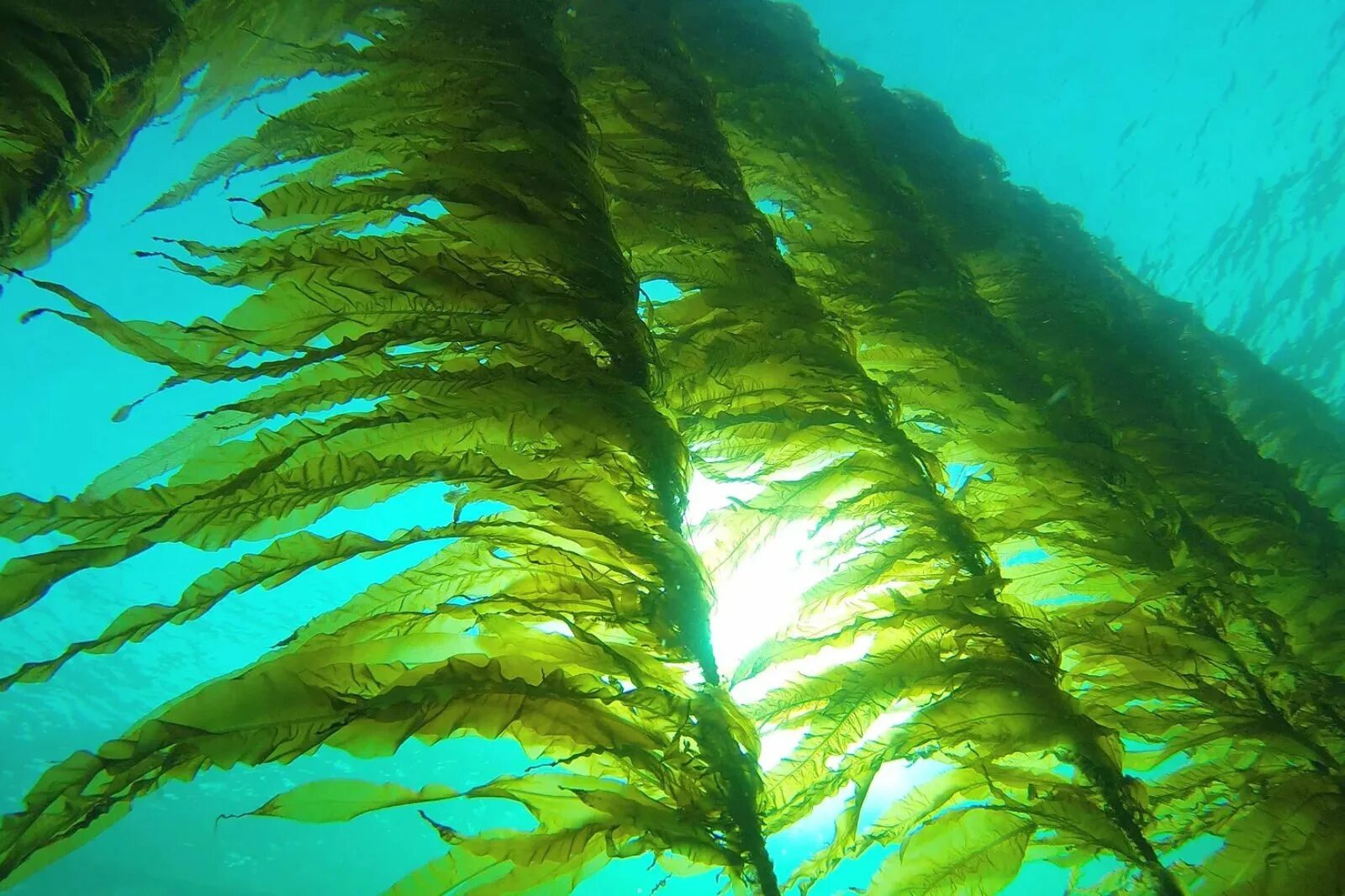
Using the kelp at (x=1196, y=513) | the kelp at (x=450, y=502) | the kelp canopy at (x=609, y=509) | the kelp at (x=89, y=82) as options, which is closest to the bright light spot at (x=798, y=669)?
the kelp canopy at (x=609, y=509)

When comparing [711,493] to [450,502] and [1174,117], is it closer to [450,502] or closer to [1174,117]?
[450,502]

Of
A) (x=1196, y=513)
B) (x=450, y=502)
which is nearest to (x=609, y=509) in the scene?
(x=450, y=502)

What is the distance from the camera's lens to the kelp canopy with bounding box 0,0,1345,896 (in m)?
0.95

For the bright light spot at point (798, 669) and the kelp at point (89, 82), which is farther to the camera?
the bright light spot at point (798, 669)

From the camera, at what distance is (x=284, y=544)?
38.4 inches

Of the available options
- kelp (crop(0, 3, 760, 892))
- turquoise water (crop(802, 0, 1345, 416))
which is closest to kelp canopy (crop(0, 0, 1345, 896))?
kelp (crop(0, 3, 760, 892))

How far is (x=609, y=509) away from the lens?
1.13 meters

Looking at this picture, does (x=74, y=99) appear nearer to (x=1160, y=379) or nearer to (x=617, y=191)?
(x=617, y=191)

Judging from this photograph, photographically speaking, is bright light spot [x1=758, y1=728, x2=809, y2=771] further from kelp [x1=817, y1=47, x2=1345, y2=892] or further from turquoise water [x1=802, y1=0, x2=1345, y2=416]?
turquoise water [x1=802, y1=0, x2=1345, y2=416]

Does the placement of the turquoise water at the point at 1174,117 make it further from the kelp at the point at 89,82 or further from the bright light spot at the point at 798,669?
the bright light spot at the point at 798,669

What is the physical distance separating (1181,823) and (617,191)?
1.97 meters

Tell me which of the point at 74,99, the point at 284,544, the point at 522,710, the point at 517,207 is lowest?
the point at 522,710

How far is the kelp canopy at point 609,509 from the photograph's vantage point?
37.2 inches

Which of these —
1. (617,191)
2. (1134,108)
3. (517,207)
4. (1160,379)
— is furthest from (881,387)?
(1134,108)
